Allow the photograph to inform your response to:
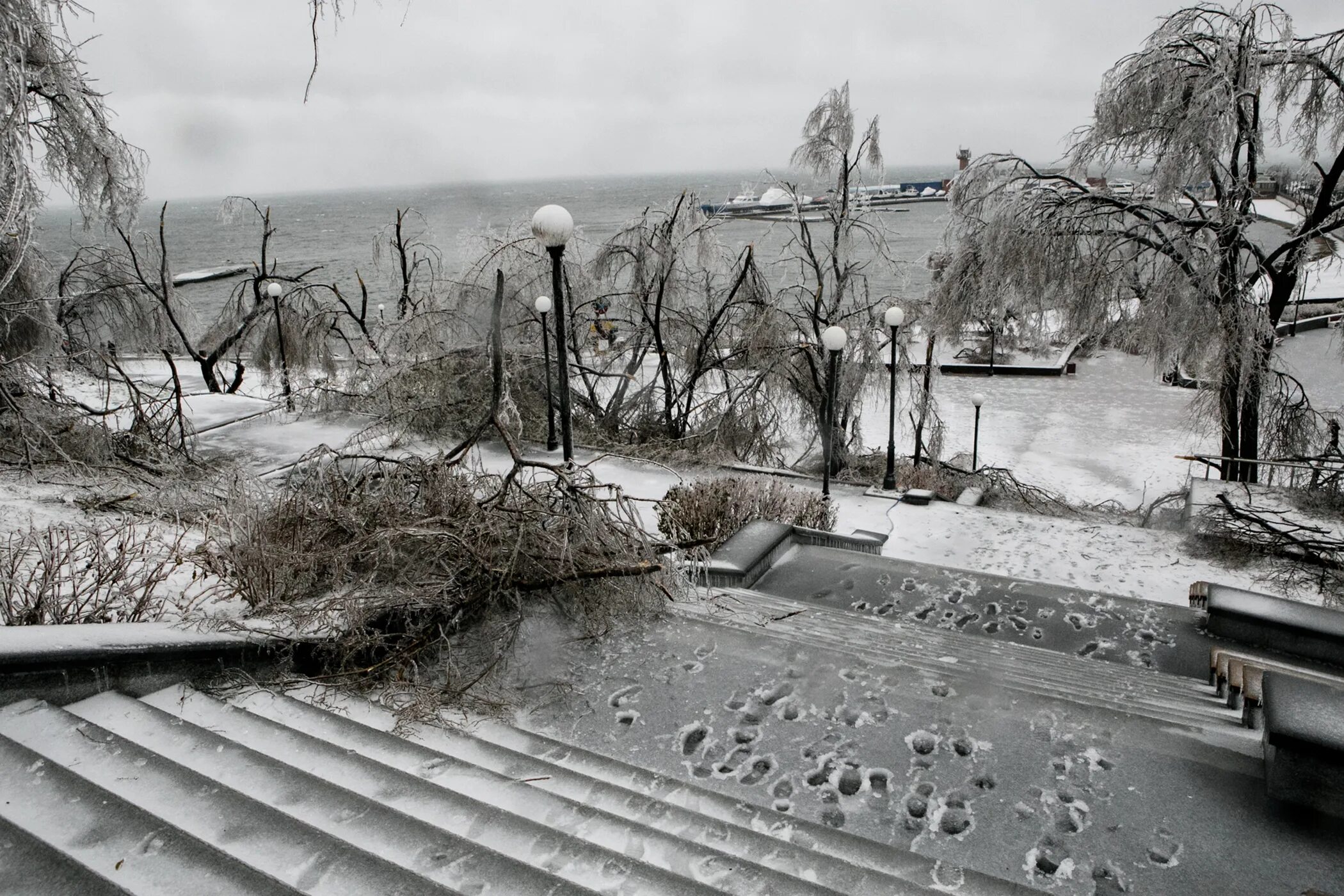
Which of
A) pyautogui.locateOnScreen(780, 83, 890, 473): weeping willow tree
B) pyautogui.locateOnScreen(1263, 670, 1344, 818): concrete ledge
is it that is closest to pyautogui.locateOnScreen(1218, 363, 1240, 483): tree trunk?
pyautogui.locateOnScreen(780, 83, 890, 473): weeping willow tree

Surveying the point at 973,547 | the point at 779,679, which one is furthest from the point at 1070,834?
the point at 973,547

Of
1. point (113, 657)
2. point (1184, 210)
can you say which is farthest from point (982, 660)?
point (1184, 210)

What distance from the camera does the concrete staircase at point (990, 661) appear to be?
4123mm

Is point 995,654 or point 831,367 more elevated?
point 831,367

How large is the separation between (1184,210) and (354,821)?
51.9ft

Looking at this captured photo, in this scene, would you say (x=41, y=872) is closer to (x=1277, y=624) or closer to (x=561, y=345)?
(x=1277, y=624)

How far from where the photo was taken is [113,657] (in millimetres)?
3406

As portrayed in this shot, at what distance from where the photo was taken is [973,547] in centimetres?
968

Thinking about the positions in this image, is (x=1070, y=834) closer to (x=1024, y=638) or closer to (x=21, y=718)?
(x=1024, y=638)

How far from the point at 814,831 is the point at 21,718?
2968 millimetres

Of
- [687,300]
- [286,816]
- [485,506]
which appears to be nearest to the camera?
[286,816]

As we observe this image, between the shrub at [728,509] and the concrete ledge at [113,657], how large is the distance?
15.1 feet

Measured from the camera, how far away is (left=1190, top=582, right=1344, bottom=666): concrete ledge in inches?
223

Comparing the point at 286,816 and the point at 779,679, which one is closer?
the point at 286,816
